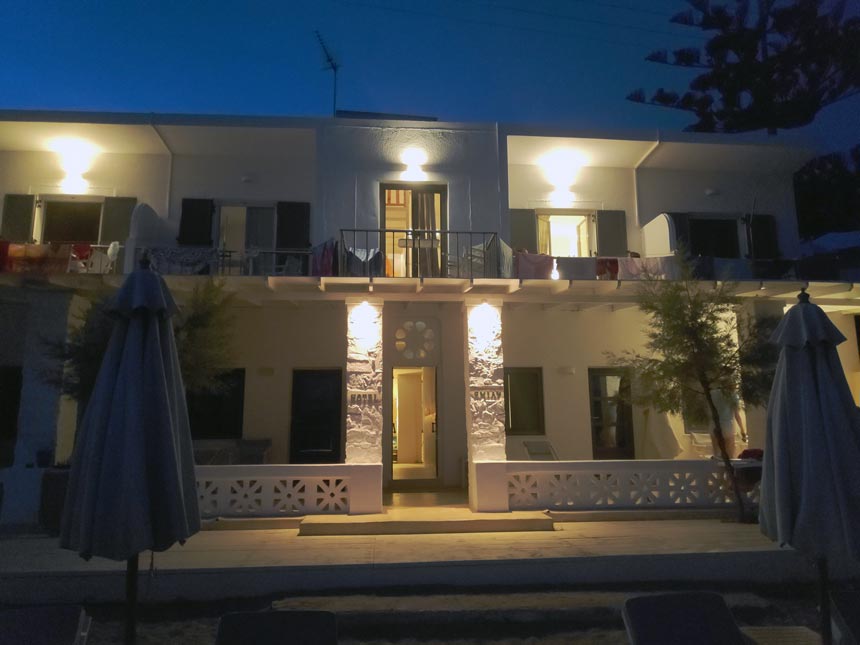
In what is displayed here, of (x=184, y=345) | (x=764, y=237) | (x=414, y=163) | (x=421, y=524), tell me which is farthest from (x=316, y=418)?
(x=764, y=237)

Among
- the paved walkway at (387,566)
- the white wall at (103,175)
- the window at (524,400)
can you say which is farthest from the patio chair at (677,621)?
the white wall at (103,175)

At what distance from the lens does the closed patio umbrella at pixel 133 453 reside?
3.29m

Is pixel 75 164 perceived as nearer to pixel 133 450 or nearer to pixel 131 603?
pixel 133 450

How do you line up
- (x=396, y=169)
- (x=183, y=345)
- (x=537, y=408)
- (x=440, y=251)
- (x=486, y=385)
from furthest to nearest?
(x=537, y=408) → (x=396, y=169) → (x=440, y=251) → (x=486, y=385) → (x=183, y=345)

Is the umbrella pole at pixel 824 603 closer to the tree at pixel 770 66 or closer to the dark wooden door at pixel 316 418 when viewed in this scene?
the dark wooden door at pixel 316 418

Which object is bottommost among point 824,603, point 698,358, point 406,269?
point 824,603

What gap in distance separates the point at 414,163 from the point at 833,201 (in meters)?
14.5

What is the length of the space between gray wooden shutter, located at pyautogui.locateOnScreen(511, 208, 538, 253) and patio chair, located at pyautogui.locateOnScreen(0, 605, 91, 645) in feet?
30.7

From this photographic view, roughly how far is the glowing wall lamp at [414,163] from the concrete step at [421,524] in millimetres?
6049

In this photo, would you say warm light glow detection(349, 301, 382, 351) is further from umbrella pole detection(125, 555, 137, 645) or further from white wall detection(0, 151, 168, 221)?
umbrella pole detection(125, 555, 137, 645)

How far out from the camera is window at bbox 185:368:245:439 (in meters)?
10.7

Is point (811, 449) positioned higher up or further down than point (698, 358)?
further down

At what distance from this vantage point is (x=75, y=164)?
10828 millimetres

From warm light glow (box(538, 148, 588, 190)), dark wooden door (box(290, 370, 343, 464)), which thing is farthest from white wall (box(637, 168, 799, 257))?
dark wooden door (box(290, 370, 343, 464))
